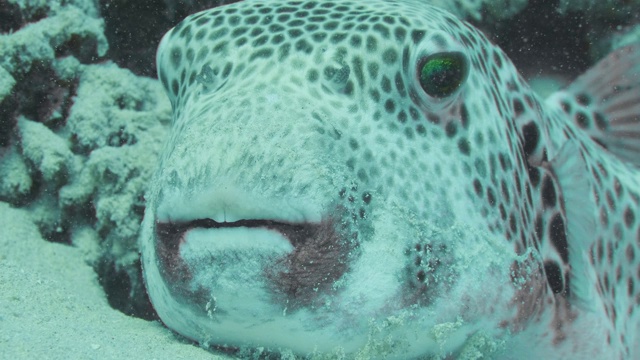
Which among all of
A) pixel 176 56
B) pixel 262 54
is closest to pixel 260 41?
pixel 262 54

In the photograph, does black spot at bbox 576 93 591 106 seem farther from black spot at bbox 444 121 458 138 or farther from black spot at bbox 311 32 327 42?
black spot at bbox 311 32 327 42

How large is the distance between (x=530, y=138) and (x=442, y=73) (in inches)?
30.5

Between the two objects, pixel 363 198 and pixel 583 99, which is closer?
pixel 363 198

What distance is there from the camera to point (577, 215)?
95.4 inches

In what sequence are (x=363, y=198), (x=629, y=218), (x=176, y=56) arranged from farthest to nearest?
(x=629, y=218) < (x=176, y=56) < (x=363, y=198)

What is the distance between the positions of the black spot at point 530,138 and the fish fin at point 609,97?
2.68 ft

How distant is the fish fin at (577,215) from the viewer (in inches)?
94.7

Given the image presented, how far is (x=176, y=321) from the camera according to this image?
1948 mm

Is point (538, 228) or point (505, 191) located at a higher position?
point (505, 191)

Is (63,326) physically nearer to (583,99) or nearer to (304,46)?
(304,46)

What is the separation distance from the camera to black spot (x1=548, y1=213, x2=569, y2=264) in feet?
8.03

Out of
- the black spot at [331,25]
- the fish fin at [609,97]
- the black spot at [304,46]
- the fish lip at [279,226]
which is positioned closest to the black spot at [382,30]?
the black spot at [331,25]

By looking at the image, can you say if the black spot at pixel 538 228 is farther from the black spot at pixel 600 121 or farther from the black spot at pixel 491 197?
the black spot at pixel 600 121

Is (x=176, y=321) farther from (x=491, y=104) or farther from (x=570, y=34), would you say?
(x=570, y=34)
